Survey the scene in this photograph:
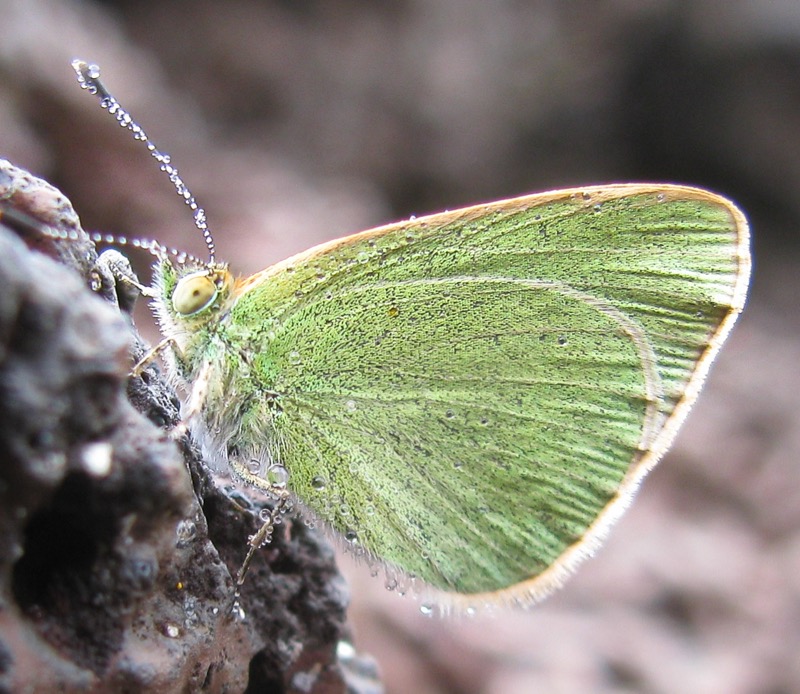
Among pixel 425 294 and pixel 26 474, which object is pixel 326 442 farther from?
pixel 26 474

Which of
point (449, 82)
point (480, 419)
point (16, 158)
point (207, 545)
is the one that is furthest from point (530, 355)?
point (449, 82)

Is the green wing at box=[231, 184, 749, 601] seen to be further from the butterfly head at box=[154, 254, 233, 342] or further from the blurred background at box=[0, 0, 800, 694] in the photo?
the blurred background at box=[0, 0, 800, 694]

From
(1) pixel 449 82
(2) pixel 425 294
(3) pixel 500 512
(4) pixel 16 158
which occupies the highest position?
(1) pixel 449 82

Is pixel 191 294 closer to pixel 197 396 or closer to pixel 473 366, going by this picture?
pixel 197 396

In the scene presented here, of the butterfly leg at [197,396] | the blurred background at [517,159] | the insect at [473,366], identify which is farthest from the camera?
the blurred background at [517,159]

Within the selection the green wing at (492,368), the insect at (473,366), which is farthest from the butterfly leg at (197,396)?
the green wing at (492,368)

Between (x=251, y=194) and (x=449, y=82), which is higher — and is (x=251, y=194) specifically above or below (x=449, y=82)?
below

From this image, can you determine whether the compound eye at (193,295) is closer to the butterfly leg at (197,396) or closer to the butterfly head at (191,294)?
the butterfly head at (191,294)
